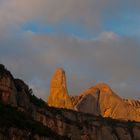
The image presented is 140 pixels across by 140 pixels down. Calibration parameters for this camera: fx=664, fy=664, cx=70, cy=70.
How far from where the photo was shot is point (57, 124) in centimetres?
17762

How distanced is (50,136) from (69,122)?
75.1m

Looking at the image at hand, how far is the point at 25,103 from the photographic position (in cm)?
14275

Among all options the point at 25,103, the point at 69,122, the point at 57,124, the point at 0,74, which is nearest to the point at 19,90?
the point at 25,103

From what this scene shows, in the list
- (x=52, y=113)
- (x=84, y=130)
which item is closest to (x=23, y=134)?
(x=52, y=113)

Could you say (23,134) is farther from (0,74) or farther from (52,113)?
(52,113)

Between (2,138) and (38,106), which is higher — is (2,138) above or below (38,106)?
below

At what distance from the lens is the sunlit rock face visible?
129 metres

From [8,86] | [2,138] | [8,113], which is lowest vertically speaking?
[2,138]

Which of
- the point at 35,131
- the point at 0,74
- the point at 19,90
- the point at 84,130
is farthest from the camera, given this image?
the point at 84,130

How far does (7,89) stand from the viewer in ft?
430

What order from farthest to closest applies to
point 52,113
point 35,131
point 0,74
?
point 52,113
point 0,74
point 35,131

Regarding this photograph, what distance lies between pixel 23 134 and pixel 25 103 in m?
39.9

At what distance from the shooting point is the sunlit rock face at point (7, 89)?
12919cm

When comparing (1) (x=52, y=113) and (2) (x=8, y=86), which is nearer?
(2) (x=8, y=86)
